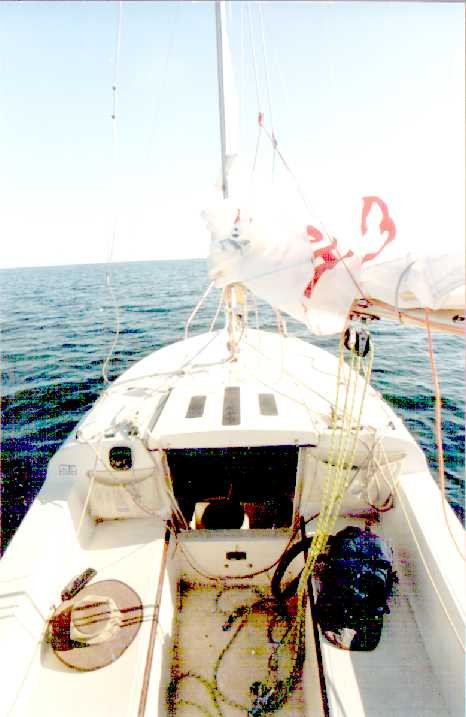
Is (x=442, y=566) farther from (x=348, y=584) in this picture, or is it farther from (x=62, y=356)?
(x=62, y=356)

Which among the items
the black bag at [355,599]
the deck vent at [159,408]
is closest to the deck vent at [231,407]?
the deck vent at [159,408]

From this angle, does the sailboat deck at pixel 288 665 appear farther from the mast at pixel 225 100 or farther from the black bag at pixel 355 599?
the mast at pixel 225 100

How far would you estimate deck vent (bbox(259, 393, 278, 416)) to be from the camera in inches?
145

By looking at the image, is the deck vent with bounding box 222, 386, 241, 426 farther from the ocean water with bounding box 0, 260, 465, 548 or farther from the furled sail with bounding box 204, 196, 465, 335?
the ocean water with bounding box 0, 260, 465, 548

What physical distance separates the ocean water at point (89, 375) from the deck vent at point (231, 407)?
146 inches

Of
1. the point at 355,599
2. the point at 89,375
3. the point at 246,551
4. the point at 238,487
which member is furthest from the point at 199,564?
the point at 89,375

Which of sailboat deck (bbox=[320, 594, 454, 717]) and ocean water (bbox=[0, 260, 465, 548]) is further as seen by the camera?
ocean water (bbox=[0, 260, 465, 548])

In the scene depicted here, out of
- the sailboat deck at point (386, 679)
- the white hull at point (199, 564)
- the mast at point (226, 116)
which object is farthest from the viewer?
the mast at point (226, 116)

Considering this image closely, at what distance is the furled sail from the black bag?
1610mm

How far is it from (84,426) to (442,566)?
330 cm

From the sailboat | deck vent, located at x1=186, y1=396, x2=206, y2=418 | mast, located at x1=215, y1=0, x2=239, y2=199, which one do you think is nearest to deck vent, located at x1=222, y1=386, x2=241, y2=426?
the sailboat

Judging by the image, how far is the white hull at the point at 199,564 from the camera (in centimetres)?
233

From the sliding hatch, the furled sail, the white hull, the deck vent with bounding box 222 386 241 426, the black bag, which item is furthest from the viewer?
the sliding hatch

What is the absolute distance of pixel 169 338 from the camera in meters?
14.5
